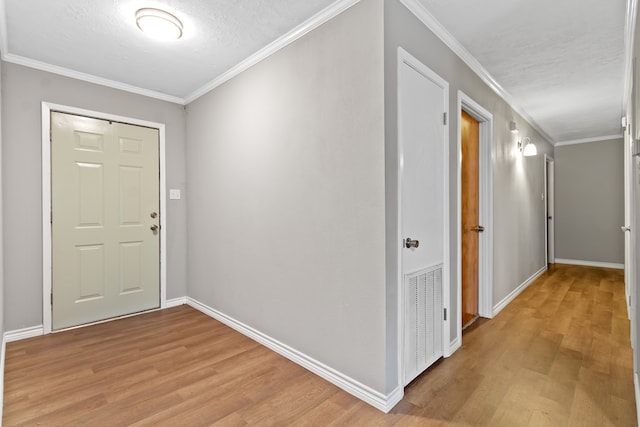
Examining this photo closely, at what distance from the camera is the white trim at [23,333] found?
8.79 ft

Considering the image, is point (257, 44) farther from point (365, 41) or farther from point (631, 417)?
point (631, 417)

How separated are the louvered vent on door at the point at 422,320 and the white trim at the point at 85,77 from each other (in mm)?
3294

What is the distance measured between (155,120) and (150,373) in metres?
2.63

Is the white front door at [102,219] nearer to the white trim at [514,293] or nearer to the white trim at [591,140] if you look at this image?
the white trim at [514,293]

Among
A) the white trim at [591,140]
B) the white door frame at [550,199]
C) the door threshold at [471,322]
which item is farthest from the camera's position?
the white door frame at [550,199]

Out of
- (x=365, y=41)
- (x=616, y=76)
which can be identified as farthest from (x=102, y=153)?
(x=616, y=76)

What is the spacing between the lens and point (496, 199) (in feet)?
10.7

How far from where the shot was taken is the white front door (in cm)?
296

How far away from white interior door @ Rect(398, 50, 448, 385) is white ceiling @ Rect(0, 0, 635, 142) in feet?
1.82

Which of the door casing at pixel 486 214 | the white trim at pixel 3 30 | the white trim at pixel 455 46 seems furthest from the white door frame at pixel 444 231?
the white trim at pixel 3 30

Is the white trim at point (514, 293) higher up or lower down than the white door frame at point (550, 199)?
lower down

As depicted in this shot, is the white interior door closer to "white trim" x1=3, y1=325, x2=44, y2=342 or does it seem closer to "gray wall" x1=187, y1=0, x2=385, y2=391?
"gray wall" x1=187, y1=0, x2=385, y2=391

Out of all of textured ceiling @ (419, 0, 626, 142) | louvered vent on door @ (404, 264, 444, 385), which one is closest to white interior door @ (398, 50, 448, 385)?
louvered vent on door @ (404, 264, 444, 385)

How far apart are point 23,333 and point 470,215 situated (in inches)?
166
